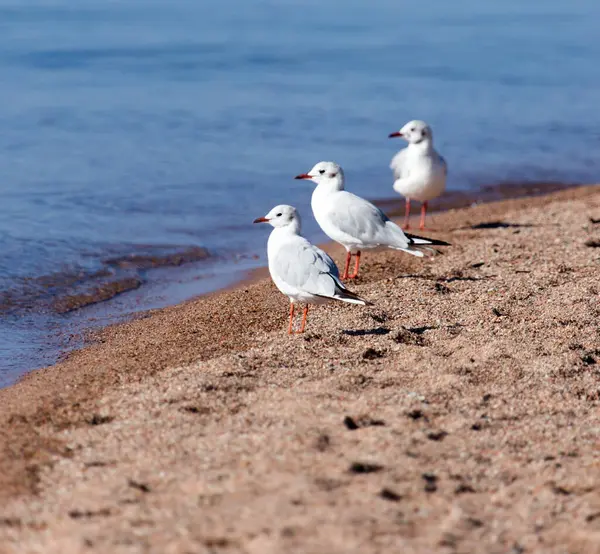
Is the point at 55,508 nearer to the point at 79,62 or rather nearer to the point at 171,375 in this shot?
the point at 171,375

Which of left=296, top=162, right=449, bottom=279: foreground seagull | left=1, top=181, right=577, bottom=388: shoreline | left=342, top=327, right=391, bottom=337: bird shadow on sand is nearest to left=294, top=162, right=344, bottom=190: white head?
left=296, top=162, right=449, bottom=279: foreground seagull

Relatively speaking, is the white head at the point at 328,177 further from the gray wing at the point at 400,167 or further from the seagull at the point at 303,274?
the gray wing at the point at 400,167

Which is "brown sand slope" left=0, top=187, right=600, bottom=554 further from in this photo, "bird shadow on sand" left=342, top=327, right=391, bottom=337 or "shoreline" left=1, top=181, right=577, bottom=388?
"shoreline" left=1, top=181, right=577, bottom=388

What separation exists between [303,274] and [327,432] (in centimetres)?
215

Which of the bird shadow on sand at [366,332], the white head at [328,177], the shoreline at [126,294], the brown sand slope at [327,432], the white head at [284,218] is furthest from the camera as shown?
the white head at [328,177]

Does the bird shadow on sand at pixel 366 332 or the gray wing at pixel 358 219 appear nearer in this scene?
the bird shadow on sand at pixel 366 332

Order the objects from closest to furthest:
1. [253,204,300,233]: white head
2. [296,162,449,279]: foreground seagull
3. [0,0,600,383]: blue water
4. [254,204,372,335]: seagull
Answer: [254,204,372,335]: seagull → [253,204,300,233]: white head → [296,162,449,279]: foreground seagull → [0,0,600,383]: blue water

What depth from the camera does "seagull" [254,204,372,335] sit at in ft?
21.6

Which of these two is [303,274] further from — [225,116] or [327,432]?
[225,116]

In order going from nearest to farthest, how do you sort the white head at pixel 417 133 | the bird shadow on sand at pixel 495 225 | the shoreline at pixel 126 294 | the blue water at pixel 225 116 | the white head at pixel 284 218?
the white head at pixel 284 218 → the shoreline at pixel 126 294 → the bird shadow on sand at pixel 495 225 → the white head at pixel 417 133 → the blue water at pixel 225 116

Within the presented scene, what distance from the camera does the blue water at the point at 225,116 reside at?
38.1ft

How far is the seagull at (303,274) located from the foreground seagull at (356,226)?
50.3 inches

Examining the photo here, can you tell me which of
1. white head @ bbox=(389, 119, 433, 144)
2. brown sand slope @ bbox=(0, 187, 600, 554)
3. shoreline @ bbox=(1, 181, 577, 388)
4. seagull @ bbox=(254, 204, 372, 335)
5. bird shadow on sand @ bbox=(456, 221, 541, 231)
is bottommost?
shoreline @ bbox=(1, 181, 577, 388)

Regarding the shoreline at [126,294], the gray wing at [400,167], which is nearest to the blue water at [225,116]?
the shoreline at [126,294]
